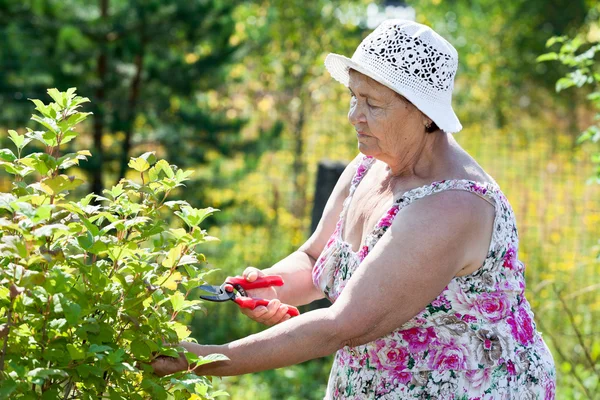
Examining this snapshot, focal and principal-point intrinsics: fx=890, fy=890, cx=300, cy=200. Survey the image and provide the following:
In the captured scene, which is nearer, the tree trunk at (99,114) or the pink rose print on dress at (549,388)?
the pink rose print on dress at (549,388)

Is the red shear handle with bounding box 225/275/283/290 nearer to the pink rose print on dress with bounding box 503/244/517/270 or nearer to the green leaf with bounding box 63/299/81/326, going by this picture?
the pink rose print on dress with bounding box 503/244/517/270

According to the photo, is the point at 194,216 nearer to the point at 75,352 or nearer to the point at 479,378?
the point at 75,352

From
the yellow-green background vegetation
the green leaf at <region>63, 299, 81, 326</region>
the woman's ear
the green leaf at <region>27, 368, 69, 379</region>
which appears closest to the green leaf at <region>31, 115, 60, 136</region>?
the green leaf at <region>63, 299, 81, 326</region>

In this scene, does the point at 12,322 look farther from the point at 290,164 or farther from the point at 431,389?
the point at 290,164

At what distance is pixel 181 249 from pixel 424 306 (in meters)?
0.66

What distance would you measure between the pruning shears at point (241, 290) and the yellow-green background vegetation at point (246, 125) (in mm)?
2528

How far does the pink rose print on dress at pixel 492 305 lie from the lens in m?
2.28

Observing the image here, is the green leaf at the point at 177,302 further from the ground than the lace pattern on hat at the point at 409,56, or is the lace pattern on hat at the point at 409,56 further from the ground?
the lace pattern on hat at the point at 409,56

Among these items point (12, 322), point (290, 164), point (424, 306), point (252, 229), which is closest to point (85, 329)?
point (12, 322)

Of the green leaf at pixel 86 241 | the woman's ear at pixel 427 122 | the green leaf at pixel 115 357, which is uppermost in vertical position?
the woman's ear at pixel 427 122

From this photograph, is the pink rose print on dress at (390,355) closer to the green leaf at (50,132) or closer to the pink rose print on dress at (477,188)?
the pink rose print on dress at (477,188)

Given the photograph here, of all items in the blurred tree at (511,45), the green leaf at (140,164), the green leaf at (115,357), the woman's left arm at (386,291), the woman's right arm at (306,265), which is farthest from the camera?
the blurred tree at (511,45)

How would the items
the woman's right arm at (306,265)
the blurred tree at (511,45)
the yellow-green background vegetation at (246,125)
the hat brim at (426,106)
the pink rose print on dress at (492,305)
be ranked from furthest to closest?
the blurred tree at (511,45) → the yellow-green background vegetation at (246,125) → the woman's right arm at (306,265) → the pink rose print on dress at (492,305) → the hat brim at (426,106)

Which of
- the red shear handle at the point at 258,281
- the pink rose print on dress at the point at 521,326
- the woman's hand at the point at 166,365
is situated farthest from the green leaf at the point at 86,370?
the pink rose print on dress at the point at 521,326
